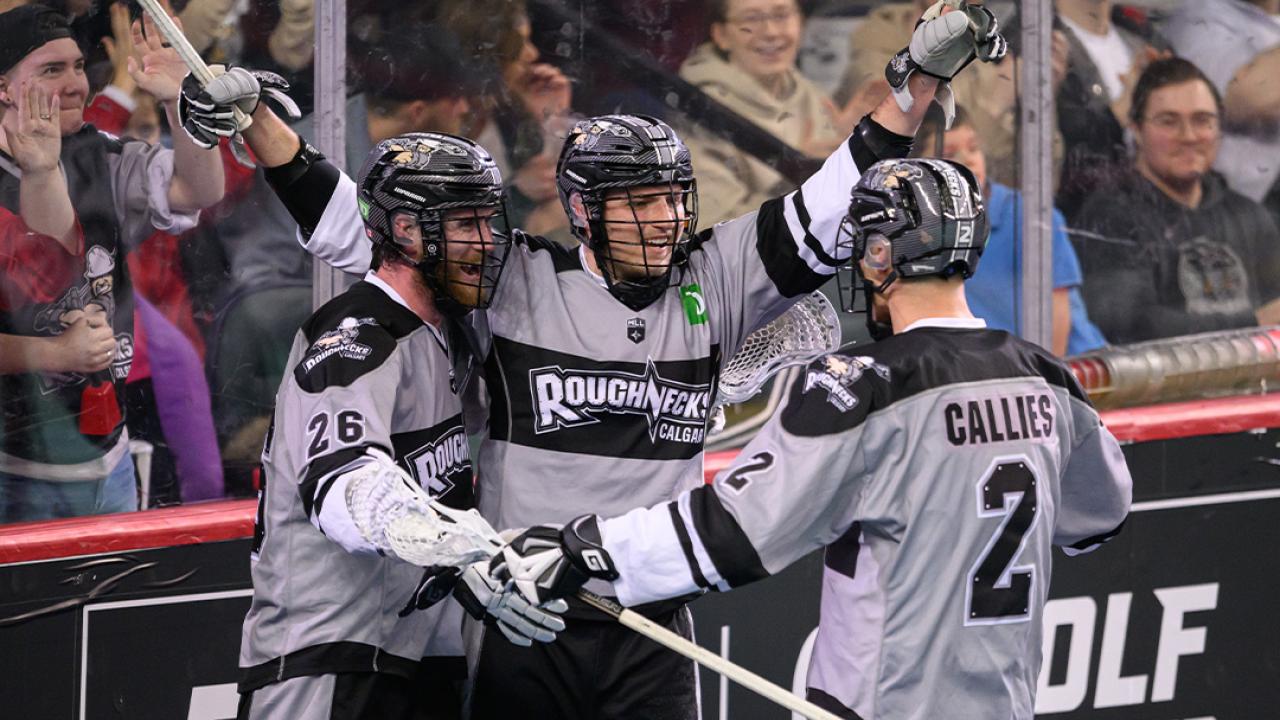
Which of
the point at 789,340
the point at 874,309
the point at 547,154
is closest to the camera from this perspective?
the point at 874,309

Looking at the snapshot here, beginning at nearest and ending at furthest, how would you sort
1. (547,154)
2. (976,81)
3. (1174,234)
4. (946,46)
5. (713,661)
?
(713,661) → (946,46) → (547,154) → (976,81) → (1174,234)

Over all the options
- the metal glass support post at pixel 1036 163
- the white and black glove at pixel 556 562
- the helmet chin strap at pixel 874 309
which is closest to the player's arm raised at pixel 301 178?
the white and black glove at pixel 556 562

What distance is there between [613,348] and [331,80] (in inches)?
49.9

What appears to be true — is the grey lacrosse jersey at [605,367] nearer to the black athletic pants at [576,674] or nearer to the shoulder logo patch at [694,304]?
the shoulder logo patch at [694,304]

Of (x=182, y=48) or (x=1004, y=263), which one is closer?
(x=182, y=48)

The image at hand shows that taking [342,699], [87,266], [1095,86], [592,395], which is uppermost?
[1095,86]

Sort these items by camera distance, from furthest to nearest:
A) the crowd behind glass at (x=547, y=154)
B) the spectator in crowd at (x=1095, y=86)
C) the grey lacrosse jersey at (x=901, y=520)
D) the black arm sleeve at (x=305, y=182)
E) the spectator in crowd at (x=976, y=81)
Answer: the spectator in crowd at (x=1095, y=86), the spectator in crowd at (x=976, y=81), the crowd behind glass at (x=547, y=154), the black arm sleeve at (x=305, y=182), the grey lacrosse jersey at (x=901, y=520)

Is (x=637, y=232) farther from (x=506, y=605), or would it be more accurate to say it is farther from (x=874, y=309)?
(x=506, y=605)

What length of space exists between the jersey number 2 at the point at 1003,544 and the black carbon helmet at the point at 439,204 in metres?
1.06

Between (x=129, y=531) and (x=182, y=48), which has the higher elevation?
(x=182, y=48)

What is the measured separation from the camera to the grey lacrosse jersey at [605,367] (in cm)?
321

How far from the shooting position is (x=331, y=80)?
402 cm

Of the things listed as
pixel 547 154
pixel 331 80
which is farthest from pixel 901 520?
pixel 331 80

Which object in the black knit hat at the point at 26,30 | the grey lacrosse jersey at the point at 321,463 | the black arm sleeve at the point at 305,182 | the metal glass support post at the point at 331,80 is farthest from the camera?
the metal glass support post at the point at 331,80
